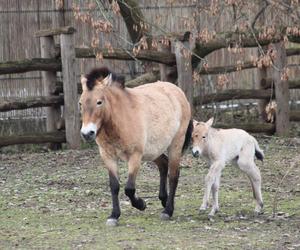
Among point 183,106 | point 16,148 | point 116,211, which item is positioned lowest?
point 16,148

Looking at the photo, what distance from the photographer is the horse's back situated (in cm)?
793

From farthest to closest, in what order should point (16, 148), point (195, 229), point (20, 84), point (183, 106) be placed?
point (20, 84) → point (16, 148) → point (183, 106) → point (195, 229)

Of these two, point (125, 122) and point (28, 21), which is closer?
point (125, 122)

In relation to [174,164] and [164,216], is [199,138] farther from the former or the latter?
[164,216]

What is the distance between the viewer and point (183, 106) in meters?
8.56

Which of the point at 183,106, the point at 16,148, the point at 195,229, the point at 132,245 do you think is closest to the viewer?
the point at 132,245

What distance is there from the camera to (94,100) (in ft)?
24.5

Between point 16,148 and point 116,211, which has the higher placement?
point 116,211

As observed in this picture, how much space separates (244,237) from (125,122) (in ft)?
5.03

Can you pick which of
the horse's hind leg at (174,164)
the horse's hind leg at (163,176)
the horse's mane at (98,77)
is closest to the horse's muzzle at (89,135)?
the horse's mane at (98,77)

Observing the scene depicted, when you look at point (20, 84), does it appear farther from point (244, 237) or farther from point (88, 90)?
point (244, 237)

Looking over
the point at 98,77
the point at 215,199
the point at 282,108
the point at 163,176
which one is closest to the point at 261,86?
the point at 282,108

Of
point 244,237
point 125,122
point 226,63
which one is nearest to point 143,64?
point 226,63

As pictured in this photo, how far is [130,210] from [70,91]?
480 centimetres
